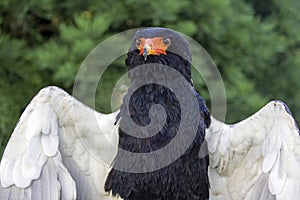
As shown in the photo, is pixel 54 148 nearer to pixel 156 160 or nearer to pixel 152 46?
pixel 156 160

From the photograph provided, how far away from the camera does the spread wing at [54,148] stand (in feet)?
11.7

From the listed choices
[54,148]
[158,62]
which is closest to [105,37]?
[54,148]

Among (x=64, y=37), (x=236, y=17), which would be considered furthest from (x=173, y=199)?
(x=236, y=17)

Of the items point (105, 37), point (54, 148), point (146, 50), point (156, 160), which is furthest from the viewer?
point (105, 37)

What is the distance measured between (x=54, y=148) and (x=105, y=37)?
1.43m

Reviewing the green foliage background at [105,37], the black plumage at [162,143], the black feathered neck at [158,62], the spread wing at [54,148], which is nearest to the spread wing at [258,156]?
the black plumage at [162,143]

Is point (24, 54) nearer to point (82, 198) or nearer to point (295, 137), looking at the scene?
point (82, 198)

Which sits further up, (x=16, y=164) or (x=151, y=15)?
(x=151, y=15)

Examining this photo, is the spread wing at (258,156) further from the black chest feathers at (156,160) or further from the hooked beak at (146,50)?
the hooked beak at (146,50)

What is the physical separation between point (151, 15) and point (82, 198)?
1.60 meters

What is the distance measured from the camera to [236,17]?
5305 mm

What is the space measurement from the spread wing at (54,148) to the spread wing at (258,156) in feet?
1.69

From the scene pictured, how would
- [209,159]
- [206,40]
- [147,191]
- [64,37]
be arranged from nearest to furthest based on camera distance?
[147,191] → [209,159] → [64,37] → [206,40]

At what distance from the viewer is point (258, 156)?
12.1ft
